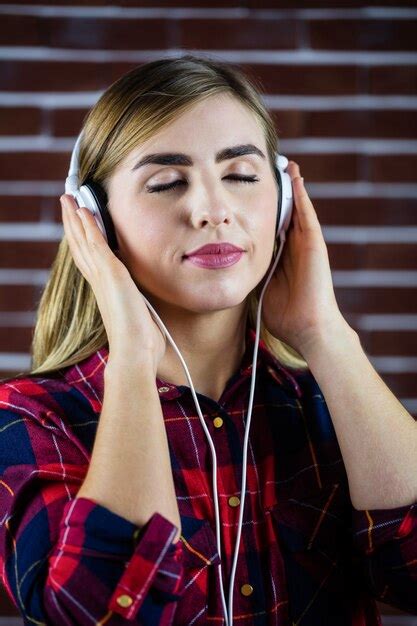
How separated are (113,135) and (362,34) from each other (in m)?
0.85

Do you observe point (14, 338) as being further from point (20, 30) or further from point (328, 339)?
point (328, 339)

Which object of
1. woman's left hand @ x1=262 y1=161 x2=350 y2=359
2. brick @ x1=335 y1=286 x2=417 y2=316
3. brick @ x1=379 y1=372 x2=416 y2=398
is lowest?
brick @ x1=379 y1=372 x2=416 y2=398

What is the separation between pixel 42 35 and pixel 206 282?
0.96 m

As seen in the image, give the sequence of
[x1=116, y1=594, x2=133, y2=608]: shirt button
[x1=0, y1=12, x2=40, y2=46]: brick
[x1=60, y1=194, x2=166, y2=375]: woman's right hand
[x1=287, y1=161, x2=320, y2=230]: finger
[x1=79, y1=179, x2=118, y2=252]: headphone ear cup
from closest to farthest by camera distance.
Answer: [x1=116, y1=594, x2=133, y2=608]: shirt button
[x1=60, y1=194, x2=166, y2=375]: woman's right hand
[x1=79, y1=179, x2=118, y2=252]: headphone ear cup
[x1=287, y1=161, x2=320, y2=230]: finger
[x1=0, y1=12, x2=40, y2=46]: brick

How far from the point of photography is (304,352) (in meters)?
1.60

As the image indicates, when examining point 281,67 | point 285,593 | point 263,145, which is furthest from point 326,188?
point 285,593

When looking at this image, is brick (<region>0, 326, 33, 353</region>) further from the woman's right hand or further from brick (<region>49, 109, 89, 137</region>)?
the woman's right hand

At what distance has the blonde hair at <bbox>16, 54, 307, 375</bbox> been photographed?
1.51 m

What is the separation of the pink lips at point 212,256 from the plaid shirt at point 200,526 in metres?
0.24

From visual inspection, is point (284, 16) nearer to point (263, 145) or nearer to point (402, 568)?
point (263, 145)

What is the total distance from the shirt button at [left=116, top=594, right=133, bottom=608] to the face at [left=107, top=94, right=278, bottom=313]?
49 cm

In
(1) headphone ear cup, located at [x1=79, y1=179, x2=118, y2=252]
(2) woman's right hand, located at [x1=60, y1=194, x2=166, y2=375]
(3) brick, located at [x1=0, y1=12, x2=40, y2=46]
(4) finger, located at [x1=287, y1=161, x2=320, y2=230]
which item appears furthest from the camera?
(3) brick, located at [x1=0, y1=12, x2=40, y2=46]

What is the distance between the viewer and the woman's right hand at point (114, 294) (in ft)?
4.62

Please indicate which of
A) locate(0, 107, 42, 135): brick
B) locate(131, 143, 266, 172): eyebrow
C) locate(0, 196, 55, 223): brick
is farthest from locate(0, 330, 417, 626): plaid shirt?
locate(0, 107, 42, 135): brick
